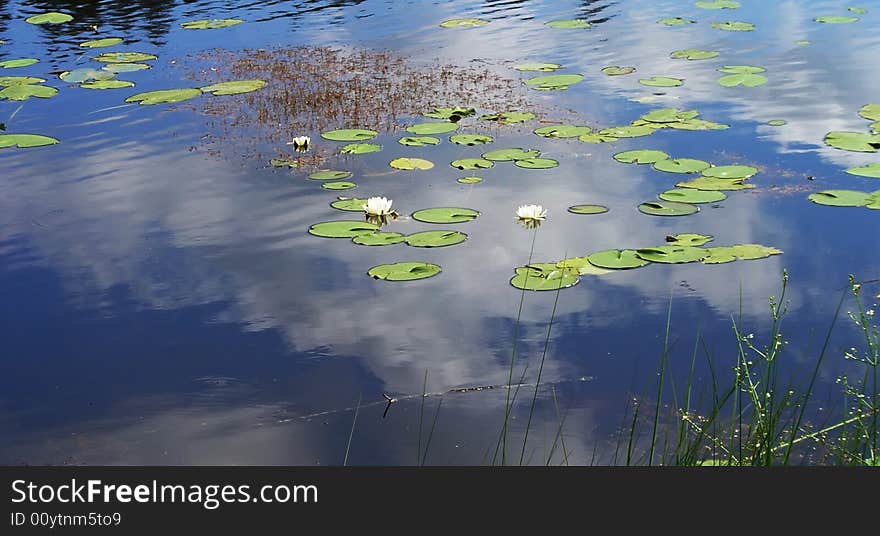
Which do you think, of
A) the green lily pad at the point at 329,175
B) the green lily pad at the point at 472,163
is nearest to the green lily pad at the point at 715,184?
the green lily pad at the point at 472,163

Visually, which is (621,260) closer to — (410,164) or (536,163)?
(536,163)

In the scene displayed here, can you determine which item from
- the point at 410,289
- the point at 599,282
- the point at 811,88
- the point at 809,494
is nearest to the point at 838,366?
the point at 599,282

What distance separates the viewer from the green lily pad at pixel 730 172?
21.0ft

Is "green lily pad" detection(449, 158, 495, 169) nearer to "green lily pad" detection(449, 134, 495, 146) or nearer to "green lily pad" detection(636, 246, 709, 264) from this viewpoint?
"green lily pad" detection(449, 134, 495, 146)

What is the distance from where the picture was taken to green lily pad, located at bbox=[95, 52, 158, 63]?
1070 centimetres

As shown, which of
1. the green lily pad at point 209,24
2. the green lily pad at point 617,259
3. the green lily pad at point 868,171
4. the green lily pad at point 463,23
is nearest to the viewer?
the green lily pad at point 617,259

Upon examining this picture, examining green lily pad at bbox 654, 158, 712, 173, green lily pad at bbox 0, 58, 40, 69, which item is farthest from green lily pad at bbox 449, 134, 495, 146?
green lily pad at bbox 0, 58, 40, 69

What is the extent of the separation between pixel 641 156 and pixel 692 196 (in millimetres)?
865

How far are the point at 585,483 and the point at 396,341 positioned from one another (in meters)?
2.06

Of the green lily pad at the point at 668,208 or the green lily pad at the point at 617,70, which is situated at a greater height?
the green lily pad at the point at 617,70

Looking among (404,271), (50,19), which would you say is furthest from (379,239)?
(50,19)

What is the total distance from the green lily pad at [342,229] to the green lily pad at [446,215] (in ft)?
0.99

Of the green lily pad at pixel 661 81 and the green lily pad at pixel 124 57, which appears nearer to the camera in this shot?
the green lily pad at pixel 661 81

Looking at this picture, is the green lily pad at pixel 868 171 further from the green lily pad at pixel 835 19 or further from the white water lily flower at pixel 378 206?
the green lily pad at pixel 835 19
